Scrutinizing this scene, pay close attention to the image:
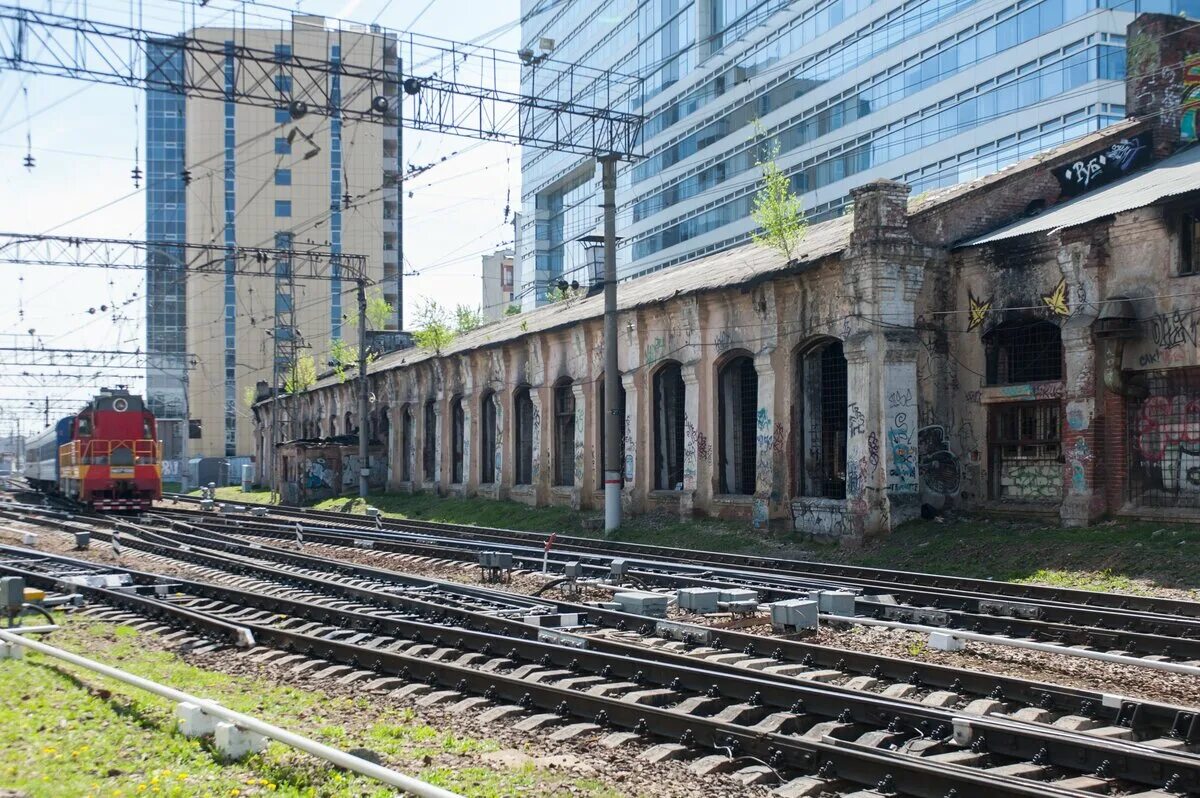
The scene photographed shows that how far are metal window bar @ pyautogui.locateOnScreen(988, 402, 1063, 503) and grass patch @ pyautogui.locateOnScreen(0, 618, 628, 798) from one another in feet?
47.6

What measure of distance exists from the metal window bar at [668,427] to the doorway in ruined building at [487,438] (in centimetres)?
1072

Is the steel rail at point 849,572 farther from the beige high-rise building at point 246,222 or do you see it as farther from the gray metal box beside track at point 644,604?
the beige high-rise building at point 246,222

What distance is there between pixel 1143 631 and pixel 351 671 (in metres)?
8.27

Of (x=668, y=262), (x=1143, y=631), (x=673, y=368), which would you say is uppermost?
(x=668, y=262)

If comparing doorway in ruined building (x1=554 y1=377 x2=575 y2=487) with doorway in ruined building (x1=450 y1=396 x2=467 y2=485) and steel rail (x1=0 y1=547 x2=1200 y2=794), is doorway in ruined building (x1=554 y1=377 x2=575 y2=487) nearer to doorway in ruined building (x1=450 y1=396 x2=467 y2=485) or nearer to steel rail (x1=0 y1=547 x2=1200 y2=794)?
doorway in ruined building (x1=450 y1=396 x2=467 y2=485)

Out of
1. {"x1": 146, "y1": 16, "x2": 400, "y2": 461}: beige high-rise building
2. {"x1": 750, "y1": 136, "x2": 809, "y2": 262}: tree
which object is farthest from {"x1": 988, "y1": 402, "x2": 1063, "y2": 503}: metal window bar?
{"x1": 146, "y1": 16, "x2": 400, "y2": 461}: beige high-rise building

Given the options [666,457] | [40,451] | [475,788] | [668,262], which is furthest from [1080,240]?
[668,262]

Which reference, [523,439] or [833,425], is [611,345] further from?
[523,439]

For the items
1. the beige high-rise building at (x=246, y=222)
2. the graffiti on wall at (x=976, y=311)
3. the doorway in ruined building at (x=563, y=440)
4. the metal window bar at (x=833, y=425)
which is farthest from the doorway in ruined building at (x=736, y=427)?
the beige high-rise building at (x=246, y=222)

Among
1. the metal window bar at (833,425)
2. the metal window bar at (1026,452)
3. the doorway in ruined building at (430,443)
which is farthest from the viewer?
the doorway in ruined building at (430,443)

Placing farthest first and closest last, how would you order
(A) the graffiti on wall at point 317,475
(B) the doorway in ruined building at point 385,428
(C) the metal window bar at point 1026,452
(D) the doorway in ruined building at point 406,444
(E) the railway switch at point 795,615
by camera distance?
(B) the doorway in ruined building at point 385,428
(D) the doorway in ruined building at point 406,444
(A) the graffiti on wall at point 317,475
(C) the metal window bar at point 1026,452
(E) the railway switch at point 795,615

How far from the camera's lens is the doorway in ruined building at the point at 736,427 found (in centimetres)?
2558

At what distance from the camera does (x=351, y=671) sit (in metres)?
10.2

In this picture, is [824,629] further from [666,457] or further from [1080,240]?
[666,457]
